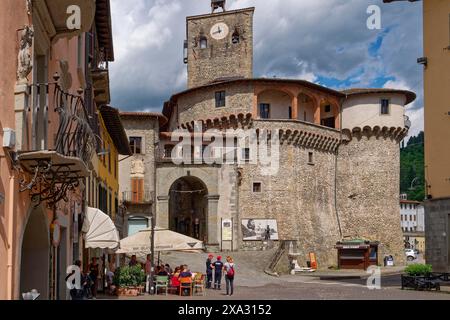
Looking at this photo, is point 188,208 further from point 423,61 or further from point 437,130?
point 437,130

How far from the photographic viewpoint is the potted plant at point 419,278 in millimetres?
24875

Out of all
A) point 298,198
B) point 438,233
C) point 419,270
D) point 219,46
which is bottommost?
point 419,270

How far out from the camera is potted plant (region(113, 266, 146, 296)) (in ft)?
78.3

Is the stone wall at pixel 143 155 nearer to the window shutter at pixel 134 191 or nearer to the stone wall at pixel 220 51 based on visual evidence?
the window shutter at pixel 134 191

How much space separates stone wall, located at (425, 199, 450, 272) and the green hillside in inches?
3185

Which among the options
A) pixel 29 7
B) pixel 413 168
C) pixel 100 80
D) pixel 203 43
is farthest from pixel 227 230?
pixel 413 168

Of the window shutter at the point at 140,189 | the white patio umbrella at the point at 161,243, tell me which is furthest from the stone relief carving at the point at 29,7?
the window shutter at the point at 140,189

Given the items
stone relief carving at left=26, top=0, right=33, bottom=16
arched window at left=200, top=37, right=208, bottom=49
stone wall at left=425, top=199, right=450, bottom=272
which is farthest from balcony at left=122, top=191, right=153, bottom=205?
stone relief carving at left=26, top=0, right=33, bottom=16

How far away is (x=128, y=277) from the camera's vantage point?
24.1 m

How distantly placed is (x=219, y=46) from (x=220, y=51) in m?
0.51

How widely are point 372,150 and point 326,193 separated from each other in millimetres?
5518

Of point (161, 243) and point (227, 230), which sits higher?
point (161, 243)

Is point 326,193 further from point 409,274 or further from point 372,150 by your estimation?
point 409,274
